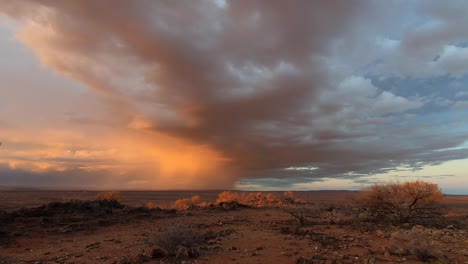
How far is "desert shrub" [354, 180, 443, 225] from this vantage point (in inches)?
782

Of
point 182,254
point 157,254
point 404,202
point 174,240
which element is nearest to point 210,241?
point 174,240

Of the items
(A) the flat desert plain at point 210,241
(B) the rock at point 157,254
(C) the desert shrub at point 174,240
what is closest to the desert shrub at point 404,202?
(A) the flat desert plain at point 210,241

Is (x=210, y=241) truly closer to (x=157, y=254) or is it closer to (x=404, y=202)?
(x=157, y=254)

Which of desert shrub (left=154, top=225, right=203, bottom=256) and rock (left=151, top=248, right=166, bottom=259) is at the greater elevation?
desert shrub (left=154, top=225, right=203, bottom=256)

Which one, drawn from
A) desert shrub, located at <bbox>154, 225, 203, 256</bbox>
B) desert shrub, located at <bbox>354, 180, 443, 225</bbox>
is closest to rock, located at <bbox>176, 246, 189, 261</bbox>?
desert shrub, located at <bbox>154, 225, 203, 256</bbox>

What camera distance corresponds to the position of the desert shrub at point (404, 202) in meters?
19.9

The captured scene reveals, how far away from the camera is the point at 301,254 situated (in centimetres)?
1179

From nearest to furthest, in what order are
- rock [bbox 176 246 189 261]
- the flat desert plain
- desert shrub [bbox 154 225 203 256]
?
rock [bbox 176 246 189 261]
the flat desert plain
desert shrub [bbox 154 225 203 256]

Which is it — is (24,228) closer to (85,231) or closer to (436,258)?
(85,231)

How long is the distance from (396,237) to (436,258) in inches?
145

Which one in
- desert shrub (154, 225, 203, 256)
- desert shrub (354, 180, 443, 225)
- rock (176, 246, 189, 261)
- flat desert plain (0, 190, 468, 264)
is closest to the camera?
rock (176, 246, 189, 261)

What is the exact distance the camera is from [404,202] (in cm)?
2012

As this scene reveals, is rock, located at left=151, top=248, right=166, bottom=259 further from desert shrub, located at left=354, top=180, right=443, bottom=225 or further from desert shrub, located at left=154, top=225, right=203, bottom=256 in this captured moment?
desert shrub, located at left=354, top=180, right=443, bottom=225

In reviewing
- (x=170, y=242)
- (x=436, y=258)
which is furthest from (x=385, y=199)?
(x=170, y=242)
